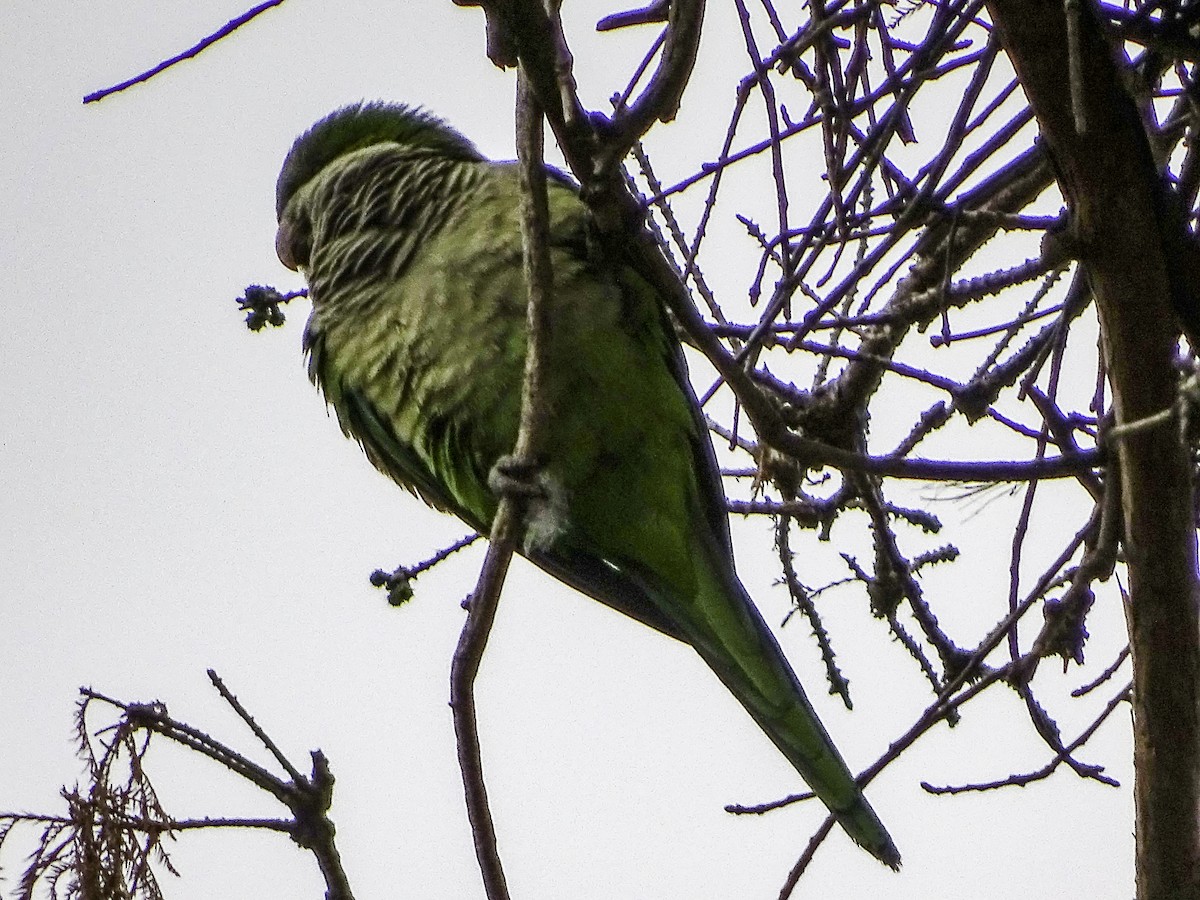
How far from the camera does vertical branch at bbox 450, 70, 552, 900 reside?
1.57m

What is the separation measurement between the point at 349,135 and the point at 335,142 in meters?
0.05

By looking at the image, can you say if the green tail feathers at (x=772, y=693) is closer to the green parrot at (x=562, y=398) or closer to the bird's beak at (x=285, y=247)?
the green parrot at (x=562, y=398)

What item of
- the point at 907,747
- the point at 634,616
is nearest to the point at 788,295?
the point at 907,747

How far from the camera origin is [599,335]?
2752 millimetres

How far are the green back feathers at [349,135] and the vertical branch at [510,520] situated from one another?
1930 millimetres

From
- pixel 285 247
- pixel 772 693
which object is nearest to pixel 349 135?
pixel 285 247

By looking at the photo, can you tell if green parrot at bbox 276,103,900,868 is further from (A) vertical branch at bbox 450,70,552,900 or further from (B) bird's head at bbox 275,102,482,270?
(A) vertical branch at bbox 450,70,552,900

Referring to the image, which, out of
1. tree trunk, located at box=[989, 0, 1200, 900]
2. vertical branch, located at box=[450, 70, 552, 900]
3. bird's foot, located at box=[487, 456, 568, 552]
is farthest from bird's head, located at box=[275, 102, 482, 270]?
tree trunk, located at box=[989, 0, 1200, 900]

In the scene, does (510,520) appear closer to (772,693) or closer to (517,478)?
(517,478)

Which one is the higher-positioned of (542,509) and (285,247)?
(285,247)

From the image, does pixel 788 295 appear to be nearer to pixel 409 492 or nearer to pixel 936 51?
pixel 936 51

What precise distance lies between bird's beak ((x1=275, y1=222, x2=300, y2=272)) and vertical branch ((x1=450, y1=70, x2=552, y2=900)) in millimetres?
1912

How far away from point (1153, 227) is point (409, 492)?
2263 millimetres

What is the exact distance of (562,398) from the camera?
2.79 m
